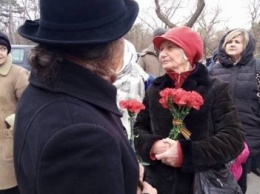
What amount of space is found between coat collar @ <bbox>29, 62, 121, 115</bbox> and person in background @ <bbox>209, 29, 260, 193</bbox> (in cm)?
247

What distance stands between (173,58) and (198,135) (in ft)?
1.62

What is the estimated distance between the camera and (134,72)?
342 centimetres

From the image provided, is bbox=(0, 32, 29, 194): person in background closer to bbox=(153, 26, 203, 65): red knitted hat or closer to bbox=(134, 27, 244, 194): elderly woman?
bbox=(134, 27, 244, 194): elderly woman

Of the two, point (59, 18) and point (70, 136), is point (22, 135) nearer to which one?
point (70, 136)

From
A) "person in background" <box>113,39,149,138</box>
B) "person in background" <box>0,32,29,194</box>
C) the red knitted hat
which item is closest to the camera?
the red knitted hat

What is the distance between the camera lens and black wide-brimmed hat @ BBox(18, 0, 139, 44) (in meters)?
1.00

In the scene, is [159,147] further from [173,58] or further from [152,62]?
[152,62]

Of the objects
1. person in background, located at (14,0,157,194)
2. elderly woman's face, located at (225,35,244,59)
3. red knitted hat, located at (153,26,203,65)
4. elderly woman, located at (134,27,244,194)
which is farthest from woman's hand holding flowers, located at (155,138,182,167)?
elderly woman's face, located at (225,35,244,59)

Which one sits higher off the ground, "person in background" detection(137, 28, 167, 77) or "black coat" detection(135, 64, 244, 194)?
"black coat" detection(135, 64, 244, 194)

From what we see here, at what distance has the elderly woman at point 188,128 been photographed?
2.05m

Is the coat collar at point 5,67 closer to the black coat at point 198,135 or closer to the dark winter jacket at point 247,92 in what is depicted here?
the black coat at point 198,135

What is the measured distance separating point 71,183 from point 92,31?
427 mm

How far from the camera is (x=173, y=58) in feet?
7.22

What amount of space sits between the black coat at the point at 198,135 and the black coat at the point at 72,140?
3.28 feet
